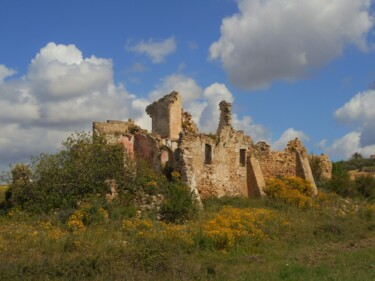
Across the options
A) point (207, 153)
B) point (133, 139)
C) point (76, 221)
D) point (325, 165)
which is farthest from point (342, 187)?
point (76, 221)

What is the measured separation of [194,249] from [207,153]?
9721 mm

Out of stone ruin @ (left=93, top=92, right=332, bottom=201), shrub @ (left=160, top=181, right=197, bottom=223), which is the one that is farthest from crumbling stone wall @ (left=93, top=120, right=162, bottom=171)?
shrub @ (left=160, top=181, right=197, bottom=223)

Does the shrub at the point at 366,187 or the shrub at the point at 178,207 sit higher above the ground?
the shrub at the point at 366,187

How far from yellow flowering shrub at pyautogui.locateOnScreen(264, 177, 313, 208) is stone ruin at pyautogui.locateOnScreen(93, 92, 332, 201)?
616 millimetres

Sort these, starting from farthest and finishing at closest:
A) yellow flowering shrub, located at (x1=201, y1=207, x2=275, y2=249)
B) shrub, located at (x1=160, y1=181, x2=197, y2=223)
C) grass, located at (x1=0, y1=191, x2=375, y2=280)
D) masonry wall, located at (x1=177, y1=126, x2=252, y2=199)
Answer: masonry wall, located at (x1=177, y1=126, x2=252, y2=199) < shrub, located at (x1=160, y1=181, x2=197, y2=223) < yellow flowering shrub, located at (x1=201, y1=207, x2=275, y2=249) < grass, located at (x1=0, y1=191, x2=375, y2=280)

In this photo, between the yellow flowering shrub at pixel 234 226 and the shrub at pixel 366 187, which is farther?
the shrub at pixel 366 187

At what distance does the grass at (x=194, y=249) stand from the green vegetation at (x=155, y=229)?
0.03 metres

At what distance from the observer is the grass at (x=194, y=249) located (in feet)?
37.7

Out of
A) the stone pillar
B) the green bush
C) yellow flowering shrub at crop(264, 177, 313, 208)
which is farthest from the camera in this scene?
the green bush

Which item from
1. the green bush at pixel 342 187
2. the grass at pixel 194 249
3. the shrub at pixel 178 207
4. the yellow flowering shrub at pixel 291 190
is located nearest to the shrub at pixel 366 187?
the green bush at pixel 342 187

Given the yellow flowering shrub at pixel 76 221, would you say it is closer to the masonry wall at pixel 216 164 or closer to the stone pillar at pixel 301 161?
the masonry wall at pixel 216 164

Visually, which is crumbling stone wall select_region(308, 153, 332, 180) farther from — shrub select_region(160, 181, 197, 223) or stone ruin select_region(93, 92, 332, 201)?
shrub select_region(160, 181, 197, 223)

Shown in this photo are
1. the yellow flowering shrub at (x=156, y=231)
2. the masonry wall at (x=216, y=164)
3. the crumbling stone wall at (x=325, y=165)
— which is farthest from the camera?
the crumbling stone wall at (x=325, y=165)

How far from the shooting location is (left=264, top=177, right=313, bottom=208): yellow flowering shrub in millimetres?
23156
